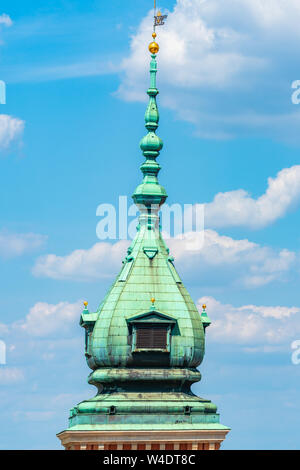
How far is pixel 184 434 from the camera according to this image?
200 m
